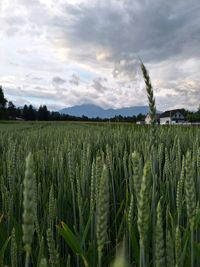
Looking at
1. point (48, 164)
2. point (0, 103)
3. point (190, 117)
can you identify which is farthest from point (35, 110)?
point (48, 164)

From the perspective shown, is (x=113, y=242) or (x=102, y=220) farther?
(x=113, y=242)

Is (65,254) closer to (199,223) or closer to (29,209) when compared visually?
(199,223)

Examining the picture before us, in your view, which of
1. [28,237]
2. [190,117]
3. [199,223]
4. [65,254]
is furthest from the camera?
[190,117]

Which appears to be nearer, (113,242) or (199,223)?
(199,223)

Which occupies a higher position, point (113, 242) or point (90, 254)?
point (90, 254)

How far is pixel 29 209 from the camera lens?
1.60ft

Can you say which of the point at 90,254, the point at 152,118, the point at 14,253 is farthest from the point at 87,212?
the point at 152,118

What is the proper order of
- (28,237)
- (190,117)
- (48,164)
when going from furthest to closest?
(190,117), (48,164), (28,237)

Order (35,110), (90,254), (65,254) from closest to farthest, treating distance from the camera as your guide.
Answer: (90,254) → (65,254) → (35,110)

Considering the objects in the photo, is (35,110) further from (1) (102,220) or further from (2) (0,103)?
(1) (102,220)

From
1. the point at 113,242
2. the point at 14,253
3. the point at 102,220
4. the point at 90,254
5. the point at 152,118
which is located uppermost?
the point at 152,118

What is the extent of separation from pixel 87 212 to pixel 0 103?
83814 mm

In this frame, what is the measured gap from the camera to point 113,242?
1.59 metres

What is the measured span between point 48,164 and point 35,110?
108107 millimetres
